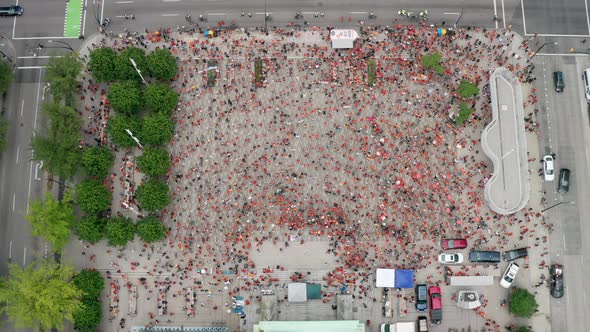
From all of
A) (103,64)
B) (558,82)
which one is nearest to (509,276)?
(558,82)

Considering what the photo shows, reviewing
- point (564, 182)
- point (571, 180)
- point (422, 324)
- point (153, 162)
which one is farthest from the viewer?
point (571, 180)

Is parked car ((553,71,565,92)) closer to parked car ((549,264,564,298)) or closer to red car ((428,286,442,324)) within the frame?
parked car ((549,264,564,298))

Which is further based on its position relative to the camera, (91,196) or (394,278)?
(394,278)

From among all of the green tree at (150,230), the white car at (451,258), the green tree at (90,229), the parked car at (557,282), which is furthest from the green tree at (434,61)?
the green tree at (90,229)

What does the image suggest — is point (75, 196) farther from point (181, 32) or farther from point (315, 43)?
point (315, 43)

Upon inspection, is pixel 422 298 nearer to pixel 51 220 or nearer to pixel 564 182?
pixel 564 182

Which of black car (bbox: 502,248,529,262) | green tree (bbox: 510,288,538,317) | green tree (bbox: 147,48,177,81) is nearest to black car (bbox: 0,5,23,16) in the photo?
green tree (bbox: 147,48,177,81)

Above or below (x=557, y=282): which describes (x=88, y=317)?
below

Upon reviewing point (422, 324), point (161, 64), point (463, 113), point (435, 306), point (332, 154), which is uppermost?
point (161, 64)
